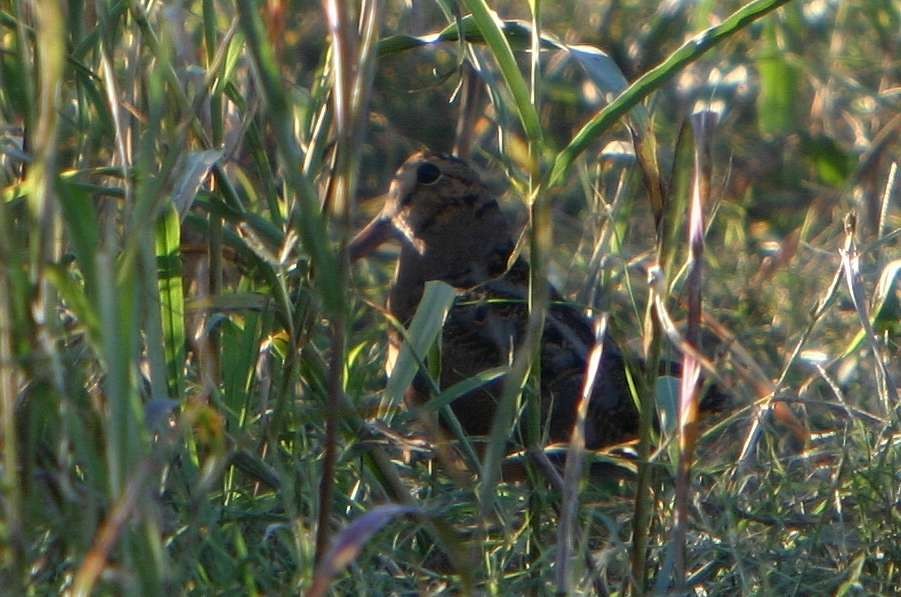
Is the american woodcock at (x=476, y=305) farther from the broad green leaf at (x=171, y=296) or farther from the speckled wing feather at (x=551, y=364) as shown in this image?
the broad green leaf at (x=171, y=296)

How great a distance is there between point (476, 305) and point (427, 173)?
110cm

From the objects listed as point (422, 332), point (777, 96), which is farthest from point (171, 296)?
point (777, 96)

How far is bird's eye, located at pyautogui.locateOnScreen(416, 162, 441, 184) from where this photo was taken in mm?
4574

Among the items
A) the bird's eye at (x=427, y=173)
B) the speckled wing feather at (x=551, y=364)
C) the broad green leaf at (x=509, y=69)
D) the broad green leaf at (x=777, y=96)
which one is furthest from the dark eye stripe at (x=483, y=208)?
the broad green leaf at (x=509, y=69)

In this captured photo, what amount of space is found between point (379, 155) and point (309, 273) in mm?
3644

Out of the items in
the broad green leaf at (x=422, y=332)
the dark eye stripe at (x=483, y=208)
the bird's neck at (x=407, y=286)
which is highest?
the broad green leaf at (x=422, y=332)

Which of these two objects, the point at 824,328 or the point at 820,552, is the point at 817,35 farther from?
the point at 820,552

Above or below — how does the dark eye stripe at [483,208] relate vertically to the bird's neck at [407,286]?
above

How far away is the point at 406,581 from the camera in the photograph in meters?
2.39

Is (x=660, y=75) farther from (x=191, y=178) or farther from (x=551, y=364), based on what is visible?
(x=551, y=364)

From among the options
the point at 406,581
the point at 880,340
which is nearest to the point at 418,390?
the point at 880,340

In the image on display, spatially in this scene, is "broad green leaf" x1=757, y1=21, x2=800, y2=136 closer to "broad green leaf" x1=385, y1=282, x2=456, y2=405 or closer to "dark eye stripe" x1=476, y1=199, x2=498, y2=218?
"dark eye stripe" x1=476, y1=199, x2=498, y2=218

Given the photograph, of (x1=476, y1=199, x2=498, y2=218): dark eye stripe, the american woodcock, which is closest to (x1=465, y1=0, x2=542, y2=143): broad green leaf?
the american woodcock

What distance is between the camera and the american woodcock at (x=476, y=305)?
3730 millimetres
